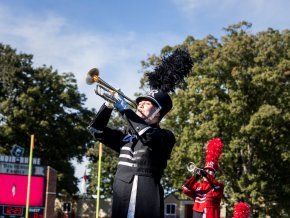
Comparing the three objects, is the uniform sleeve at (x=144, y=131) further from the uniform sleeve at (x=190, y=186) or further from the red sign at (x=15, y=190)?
the red sign at (x=15, y=190)

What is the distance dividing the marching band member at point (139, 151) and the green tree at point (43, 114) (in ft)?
115

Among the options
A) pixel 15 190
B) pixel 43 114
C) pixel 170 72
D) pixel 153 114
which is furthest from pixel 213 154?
pixel 43 114

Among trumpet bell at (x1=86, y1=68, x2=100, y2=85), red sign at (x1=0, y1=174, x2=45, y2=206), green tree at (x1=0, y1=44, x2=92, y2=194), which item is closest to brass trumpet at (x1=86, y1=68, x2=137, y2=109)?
trumpet bell at (x1=86, y1=68, x2=100, y2=85)

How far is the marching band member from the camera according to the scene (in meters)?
5.02

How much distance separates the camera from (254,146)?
95.8 feet

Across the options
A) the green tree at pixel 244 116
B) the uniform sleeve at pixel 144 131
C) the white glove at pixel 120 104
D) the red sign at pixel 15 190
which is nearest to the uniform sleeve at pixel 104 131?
the white glove at pixel 120 104

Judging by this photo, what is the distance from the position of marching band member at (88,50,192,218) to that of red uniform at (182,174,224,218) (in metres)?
3.98

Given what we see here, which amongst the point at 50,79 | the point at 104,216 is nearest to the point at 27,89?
the point at 50,79

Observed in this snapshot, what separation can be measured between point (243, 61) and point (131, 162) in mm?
24904

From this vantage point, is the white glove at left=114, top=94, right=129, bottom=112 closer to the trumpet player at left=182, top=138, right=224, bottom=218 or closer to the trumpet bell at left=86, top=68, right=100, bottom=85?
the trumpet bell at left=86, top=68, right=100, bottom=85

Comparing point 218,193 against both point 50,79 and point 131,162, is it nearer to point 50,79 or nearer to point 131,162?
point 131,162

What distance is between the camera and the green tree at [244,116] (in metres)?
27.9

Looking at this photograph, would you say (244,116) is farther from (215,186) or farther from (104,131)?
(104,131)

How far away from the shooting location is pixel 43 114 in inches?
1651
